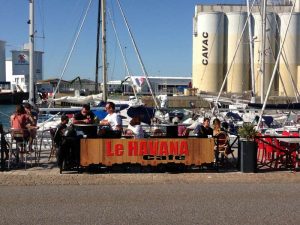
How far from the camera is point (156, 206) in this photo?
28.1 feet

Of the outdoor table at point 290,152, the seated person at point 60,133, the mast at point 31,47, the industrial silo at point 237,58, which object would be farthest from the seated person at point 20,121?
the industrial silo at point 237,58

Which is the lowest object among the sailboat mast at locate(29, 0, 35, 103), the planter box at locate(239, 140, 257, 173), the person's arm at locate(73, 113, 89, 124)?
the planter box at locate(239, 140, 257, 173)

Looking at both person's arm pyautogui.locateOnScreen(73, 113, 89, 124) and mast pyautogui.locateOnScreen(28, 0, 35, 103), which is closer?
person's arm pyautogui.locateOnScreen(73, 113, 89, 124)

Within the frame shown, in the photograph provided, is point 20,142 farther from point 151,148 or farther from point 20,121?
point 151,148

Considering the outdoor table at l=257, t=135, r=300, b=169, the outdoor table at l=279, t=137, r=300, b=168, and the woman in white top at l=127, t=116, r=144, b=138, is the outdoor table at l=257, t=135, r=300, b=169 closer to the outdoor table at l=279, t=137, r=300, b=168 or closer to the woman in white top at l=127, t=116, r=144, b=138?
the outdoor table at l=279, t=137, r=300, b=168

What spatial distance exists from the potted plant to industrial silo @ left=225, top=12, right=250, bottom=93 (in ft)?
191

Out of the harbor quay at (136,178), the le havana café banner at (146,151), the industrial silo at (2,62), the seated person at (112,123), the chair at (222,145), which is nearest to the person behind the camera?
the harbor quay at (136,178)

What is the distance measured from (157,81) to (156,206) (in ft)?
320

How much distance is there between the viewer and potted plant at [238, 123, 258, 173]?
40.9 ft

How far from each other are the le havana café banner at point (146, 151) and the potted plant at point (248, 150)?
744 millimetres

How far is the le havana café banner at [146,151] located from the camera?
1229 centimetres

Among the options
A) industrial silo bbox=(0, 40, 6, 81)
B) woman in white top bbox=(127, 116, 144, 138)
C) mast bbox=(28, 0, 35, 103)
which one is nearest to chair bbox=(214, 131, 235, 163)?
woman in white top bbox=(127, 116, 144, 138)

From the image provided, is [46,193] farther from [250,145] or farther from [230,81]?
[230,81]

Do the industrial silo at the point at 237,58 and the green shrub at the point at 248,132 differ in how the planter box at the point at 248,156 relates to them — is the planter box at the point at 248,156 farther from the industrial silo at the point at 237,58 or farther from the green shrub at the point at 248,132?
the industrial silo at the point at 237,58
